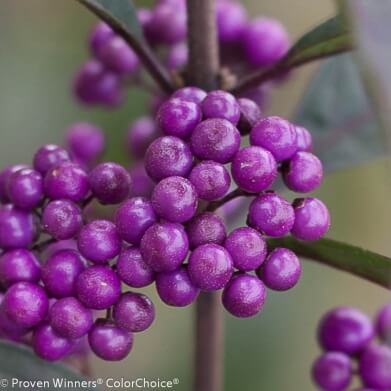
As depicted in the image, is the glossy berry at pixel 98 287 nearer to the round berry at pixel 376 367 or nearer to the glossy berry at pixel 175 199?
the glossy berry at pixel 175 199

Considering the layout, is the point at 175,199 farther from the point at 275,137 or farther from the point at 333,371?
the point at 333,371

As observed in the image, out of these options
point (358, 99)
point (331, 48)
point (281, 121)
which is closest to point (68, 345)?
point (281, 121)

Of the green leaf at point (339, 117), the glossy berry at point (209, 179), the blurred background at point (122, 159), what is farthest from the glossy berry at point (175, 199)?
the blurred background at point (122, 159)

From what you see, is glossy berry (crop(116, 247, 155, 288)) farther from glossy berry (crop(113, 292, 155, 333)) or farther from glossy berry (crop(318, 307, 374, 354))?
glossy berry (crop(318, 307, 374, 354))

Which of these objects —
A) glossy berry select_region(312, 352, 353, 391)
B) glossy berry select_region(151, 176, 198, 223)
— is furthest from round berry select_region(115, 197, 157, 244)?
glossy berry select_region(312, 352, 353, 391)

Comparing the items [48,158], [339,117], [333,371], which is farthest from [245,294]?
[339,117]
